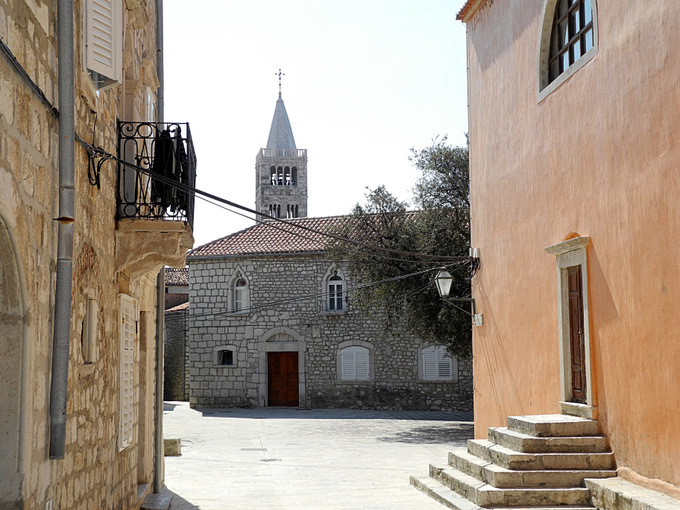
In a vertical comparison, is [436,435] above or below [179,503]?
below

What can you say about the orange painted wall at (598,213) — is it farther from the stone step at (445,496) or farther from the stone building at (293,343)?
the stone building at (293,343)

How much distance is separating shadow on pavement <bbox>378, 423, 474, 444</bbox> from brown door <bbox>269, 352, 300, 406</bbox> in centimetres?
785

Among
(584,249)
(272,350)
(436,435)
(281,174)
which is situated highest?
(281,174)

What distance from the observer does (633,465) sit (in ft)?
26.7

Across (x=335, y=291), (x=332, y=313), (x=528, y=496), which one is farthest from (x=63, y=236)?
(x=335, y=291)

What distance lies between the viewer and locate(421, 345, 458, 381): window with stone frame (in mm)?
27172

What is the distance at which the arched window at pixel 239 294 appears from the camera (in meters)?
28.9

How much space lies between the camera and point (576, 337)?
9.59 meters

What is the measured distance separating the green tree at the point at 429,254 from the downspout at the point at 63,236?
13.4m

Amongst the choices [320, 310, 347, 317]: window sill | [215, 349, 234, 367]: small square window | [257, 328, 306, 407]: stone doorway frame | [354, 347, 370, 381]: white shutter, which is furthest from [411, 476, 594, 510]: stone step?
[215, 349, 234, 367]: small square window

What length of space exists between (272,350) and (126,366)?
20811 millimetres

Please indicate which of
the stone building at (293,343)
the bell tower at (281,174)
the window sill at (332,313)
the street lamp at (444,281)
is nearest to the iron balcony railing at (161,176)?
the street lamp at (444,281)

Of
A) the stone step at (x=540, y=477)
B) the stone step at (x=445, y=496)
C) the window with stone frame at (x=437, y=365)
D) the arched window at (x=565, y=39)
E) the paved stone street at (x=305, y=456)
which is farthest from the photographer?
the window with stone frame at (x=437, y=365)

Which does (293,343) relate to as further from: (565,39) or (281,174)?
(281,174)
